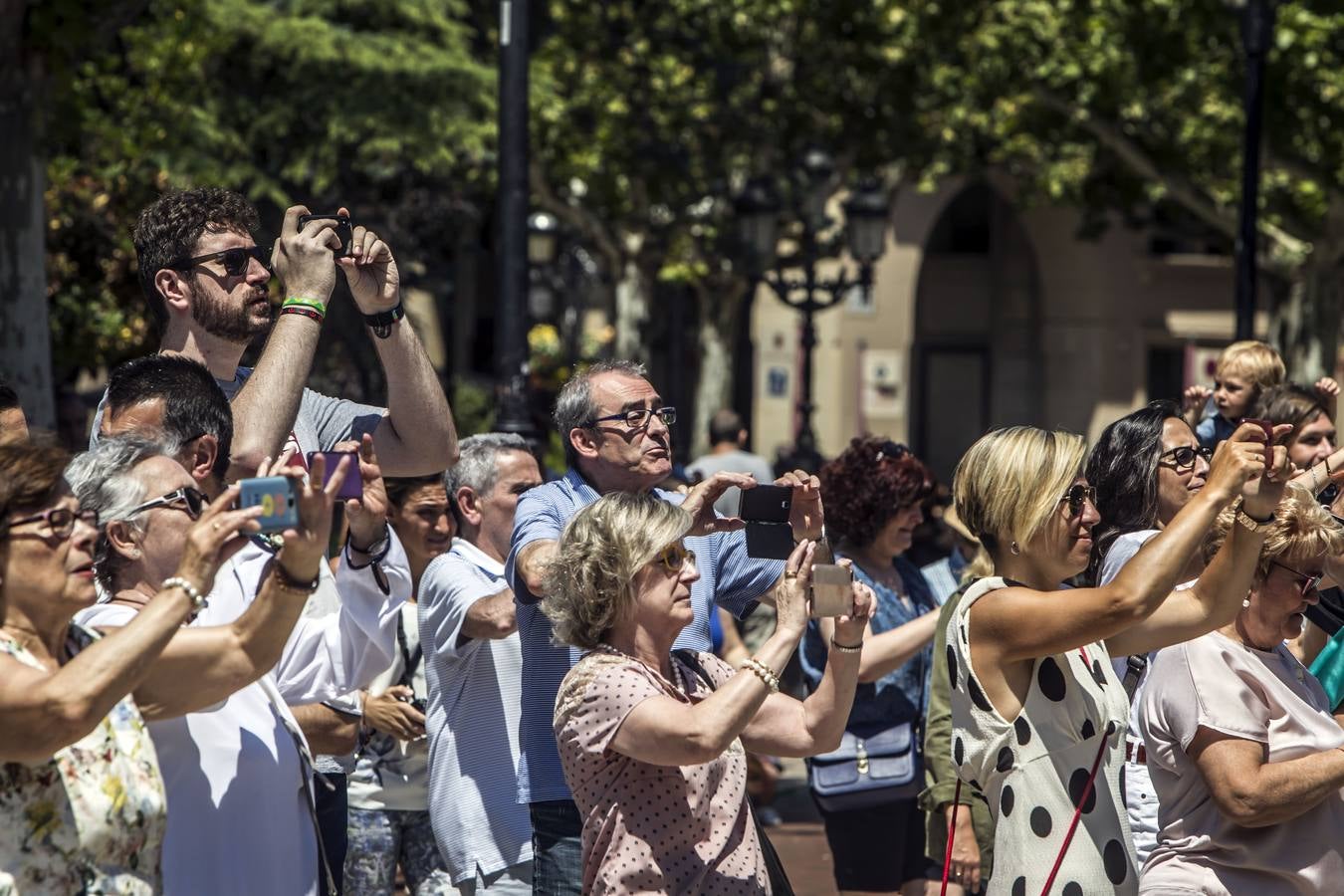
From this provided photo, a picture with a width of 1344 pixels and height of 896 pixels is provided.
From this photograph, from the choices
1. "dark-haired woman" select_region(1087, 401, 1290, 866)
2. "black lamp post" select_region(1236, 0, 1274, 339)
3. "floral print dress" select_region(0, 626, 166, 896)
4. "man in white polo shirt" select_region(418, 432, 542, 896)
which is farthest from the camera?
"black lamp post" select_region(1236, 0, 1274, 339)

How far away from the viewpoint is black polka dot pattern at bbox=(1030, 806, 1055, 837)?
13.4 feet

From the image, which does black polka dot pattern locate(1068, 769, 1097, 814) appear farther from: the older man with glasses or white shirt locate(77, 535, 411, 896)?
white shirt locate(77, 535, 411, 896)

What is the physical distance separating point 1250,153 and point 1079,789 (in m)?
8.47

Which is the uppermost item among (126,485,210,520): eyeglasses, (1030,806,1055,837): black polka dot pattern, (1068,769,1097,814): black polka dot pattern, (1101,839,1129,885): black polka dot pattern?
(126,485,210,520): eyeglasses

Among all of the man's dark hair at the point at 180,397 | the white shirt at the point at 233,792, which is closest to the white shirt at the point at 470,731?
the man's dark hair at the point at 180,397

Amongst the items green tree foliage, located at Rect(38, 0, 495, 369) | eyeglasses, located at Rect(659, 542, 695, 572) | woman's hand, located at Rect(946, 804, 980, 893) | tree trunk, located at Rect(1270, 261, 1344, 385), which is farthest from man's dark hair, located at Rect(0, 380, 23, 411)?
tree trunk, located at Rect(1270, 261, 1344, 385)

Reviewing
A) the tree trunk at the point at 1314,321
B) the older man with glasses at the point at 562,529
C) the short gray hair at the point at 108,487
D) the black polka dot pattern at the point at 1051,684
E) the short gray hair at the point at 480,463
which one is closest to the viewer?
the short gray hair at the point at 108,487

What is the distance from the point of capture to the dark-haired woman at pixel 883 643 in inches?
244

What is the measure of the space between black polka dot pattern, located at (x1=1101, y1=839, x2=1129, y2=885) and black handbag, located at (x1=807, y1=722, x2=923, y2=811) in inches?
79.9

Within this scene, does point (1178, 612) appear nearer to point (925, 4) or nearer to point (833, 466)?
point (833, 466)

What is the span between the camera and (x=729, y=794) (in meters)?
3.87

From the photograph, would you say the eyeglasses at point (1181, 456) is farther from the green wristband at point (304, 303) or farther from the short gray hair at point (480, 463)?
the green wristband at point (304, 303)

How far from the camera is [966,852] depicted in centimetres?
547

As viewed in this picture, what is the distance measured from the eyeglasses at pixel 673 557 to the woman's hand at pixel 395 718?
6.55 feet
